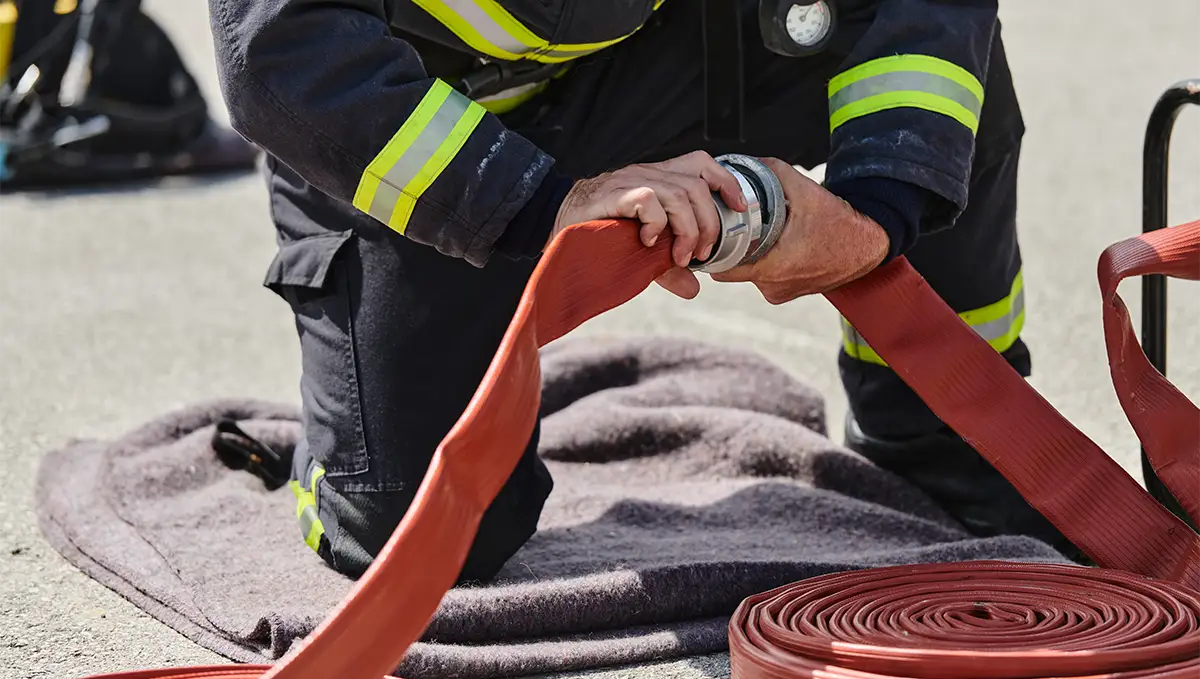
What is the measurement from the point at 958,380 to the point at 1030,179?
9.72 feet

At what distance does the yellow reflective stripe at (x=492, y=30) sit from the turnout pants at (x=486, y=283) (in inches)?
7.8

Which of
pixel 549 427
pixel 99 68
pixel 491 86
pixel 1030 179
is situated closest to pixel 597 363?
pixel 549 427

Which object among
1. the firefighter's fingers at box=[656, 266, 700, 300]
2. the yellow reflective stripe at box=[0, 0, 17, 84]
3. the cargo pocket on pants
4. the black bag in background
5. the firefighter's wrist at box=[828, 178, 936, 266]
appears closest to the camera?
the firefighter's fingers at box=[656, 266, 700, 300]

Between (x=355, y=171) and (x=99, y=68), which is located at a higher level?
(x=355, y=171)

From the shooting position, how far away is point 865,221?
6.21 feet

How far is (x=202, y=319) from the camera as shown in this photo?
3.71 m

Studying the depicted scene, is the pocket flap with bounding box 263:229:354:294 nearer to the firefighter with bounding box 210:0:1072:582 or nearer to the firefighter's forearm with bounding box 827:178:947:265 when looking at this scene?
the firefighter with bounding box 210:0:1072:582

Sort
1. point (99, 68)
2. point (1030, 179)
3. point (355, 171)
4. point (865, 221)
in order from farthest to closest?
point (99, 68) → point (1030, 179) → point (865, 221) → point (355, 171)

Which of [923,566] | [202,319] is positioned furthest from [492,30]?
[202,319]

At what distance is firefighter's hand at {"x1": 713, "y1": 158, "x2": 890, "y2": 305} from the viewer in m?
1.83

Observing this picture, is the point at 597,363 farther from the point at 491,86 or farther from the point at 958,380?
the point at 958,380

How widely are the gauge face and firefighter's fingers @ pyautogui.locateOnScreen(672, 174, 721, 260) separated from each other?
1.93ft

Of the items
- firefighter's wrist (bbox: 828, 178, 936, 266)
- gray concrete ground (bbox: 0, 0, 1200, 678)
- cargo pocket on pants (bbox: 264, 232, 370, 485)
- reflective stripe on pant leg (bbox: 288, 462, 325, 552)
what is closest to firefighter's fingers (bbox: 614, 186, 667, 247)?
firefighter's wrist (bbox: 828, 178, 936, 266)

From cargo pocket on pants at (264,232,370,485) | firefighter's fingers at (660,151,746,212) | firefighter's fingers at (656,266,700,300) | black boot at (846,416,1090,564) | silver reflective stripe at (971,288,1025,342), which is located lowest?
cargo pocket on pants at (264,232,370,485)
